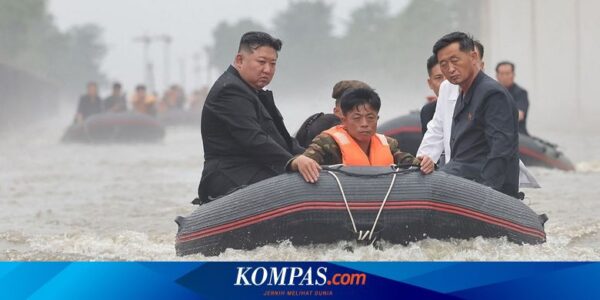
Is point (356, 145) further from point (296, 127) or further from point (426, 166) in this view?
point (296, 127)

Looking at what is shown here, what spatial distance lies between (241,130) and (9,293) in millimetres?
1930

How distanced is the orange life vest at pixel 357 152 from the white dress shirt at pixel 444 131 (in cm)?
105

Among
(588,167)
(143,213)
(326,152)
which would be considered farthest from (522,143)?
(326,152)

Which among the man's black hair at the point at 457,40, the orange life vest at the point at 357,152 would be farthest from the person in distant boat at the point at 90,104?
the orange life vest at the point at 357,152

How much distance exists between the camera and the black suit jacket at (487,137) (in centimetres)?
656

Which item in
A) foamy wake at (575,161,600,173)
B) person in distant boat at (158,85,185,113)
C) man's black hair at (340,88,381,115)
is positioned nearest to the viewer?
man's black hair at (340,88,381,115)

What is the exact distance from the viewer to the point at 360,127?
611 centimetres

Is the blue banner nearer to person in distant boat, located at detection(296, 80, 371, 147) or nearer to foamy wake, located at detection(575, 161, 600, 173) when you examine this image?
person in distant boat, located at detection(296, 80, 371, 147)

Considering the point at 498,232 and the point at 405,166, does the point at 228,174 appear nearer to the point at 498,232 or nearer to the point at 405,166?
the point at 405,166

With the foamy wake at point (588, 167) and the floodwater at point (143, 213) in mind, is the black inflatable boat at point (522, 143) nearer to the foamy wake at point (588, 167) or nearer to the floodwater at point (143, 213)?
the floodwater at point (143, 213)

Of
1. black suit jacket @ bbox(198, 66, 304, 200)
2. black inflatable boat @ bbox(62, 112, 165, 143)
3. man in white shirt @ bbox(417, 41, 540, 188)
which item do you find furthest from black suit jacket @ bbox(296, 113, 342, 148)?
black inflatable boat @ bbox(62, 112, 165, 143)

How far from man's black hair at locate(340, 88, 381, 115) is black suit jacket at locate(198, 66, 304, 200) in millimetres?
562

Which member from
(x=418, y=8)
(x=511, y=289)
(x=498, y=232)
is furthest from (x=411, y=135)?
(x=418, y=8)

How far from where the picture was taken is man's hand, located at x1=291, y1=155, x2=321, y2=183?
5863 millimetres
